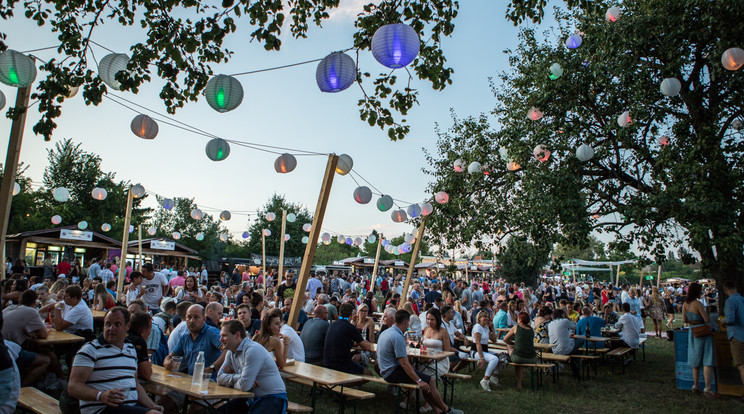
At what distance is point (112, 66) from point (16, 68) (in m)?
0.84

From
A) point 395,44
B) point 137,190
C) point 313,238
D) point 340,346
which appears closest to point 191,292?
point 313,238

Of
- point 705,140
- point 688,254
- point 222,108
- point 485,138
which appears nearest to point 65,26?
point 222,108

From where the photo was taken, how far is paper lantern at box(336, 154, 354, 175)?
789 cm

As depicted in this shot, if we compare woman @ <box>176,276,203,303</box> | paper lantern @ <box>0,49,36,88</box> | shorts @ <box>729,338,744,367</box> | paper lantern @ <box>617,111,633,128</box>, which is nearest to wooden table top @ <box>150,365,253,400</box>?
paper lantern @ <box>0,49,36,88</box>

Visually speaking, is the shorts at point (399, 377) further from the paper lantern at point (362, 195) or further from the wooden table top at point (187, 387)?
the paper lantern at point (362, 195)

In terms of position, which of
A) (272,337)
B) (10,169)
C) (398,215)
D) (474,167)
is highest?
(474,167)

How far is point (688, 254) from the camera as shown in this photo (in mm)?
8914

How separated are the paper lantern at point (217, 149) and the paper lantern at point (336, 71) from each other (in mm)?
3081

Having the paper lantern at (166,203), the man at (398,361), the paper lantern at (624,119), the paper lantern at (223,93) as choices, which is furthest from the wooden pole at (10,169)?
the paper lantern at (624,119)

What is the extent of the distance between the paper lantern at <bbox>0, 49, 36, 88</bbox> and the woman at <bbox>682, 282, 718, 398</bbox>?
8.98 meters

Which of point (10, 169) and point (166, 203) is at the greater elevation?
point (166, 203)

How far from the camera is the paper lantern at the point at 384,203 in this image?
1102 centimetres

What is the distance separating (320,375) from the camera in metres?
4.55

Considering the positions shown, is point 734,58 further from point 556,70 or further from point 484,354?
point 484,354
